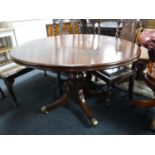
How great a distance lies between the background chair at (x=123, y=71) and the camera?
1.70m

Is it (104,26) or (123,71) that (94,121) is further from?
(104,26)

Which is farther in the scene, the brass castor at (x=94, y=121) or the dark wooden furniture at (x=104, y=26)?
the dark wooden furniture at (x=104, y=26)

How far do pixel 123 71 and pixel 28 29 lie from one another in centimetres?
225

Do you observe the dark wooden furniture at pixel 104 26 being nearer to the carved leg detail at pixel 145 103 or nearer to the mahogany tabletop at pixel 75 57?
the mahogany tabletop at pixel 75 57

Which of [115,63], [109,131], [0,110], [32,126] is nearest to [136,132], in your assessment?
[109,131]

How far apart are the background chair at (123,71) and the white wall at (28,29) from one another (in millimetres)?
1838

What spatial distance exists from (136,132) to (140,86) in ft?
2.92

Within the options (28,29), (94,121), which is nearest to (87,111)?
(94,121)

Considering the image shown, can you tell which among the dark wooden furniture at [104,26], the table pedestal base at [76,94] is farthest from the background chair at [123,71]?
the dark wooden furniture at [104,26]

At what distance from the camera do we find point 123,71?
5.86ft

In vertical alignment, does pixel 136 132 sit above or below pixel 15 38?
below
